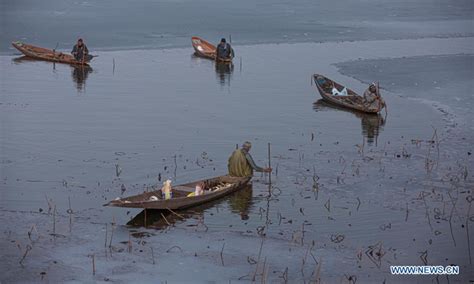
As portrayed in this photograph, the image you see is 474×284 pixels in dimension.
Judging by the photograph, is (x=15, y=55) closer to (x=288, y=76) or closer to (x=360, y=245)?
(x=288, y=76)

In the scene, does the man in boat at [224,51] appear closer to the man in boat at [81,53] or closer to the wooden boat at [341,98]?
the man in boat at [81,53]

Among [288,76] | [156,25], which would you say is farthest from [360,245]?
[156,25]

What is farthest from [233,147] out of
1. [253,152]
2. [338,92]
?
[338,92]

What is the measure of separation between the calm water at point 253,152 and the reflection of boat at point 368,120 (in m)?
0.07

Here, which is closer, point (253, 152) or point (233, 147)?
point (253, 152)

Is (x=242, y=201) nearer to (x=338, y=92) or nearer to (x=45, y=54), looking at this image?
(x=338, y=92)

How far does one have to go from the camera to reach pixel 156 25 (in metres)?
56.6

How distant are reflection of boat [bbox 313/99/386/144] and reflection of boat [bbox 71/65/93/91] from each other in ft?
30.1

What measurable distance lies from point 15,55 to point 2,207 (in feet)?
76.8

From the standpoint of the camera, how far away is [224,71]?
4128 centimetres

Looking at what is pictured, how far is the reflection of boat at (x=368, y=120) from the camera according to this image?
2974 centimetres

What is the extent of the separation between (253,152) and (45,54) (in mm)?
18342

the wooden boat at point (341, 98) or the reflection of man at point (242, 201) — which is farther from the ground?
the wooden boat at point (341, 98)

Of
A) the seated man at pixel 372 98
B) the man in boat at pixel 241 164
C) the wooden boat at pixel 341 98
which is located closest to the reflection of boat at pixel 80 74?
the wooden boat at pixel 341 98
